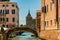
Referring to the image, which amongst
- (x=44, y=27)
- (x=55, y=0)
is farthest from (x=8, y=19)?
(x=55, y=0)

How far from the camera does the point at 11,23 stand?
75562 mm

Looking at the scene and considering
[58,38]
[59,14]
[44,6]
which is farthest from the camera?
[44,6]

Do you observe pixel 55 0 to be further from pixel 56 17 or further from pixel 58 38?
pixel 58 38

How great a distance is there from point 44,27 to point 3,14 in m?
28.3

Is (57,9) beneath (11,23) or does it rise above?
above

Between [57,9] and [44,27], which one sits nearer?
[57,9]

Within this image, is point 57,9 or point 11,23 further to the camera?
point 11,23

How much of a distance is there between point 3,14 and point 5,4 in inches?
141

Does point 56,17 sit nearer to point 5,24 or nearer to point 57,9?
point 57,9

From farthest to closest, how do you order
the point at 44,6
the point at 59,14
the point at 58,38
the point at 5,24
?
the point at 5,24 → the point at 44,6 → the point at 59,14 → the point at 58,38

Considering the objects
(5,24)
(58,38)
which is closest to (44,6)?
(58,38)

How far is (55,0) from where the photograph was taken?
38.8 metres

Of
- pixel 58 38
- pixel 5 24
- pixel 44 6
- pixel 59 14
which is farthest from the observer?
pixel 5 24

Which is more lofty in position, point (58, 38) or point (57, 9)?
point (57, 9)
